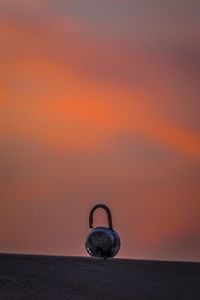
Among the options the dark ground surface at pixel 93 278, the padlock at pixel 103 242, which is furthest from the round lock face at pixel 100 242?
the dark ground surface at pixel 93 278

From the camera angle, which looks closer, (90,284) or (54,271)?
(90,284)

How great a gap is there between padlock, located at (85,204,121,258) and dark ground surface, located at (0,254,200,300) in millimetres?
1046

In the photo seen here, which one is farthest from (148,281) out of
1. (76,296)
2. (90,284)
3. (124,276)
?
(76,296)

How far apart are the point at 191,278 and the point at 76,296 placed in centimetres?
74

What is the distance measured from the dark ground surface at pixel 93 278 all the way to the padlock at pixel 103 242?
1.05 m

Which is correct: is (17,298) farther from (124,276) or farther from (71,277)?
(124,276)

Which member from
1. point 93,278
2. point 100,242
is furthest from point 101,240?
point 93,278

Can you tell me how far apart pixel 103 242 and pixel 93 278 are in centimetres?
161

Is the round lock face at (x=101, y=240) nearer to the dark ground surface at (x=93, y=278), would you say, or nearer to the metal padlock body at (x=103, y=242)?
the metal padlock body at (x=103, y=242)

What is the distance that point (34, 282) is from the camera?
217 centimetres

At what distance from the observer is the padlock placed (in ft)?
12.7

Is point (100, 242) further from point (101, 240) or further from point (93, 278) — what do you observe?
point (93, 278)

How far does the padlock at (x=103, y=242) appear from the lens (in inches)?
152

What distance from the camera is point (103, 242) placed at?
3920 millimetres
